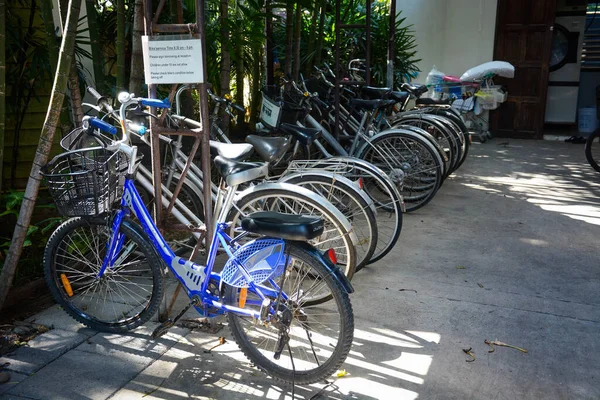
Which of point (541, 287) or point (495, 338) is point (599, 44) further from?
point (495, 338)

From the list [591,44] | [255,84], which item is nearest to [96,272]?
[255,84]

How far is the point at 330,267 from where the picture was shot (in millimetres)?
2629

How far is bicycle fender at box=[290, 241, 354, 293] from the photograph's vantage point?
2.61m

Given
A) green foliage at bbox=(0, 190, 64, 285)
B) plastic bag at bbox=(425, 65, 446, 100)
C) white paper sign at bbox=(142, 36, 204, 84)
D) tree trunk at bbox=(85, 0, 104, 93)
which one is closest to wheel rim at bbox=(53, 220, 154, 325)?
green foliage at bbox=(0, 190, 64, 285)

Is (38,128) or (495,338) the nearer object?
(495,338)

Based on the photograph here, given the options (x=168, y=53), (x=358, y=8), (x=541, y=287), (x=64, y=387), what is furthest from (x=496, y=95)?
(x=64, y=387)

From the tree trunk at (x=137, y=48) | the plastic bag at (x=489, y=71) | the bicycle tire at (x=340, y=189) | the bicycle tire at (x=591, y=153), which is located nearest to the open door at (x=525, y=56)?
the plastic bag at (x=489, y=71)

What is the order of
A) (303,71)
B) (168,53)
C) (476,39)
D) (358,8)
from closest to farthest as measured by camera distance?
(168,53) → (303,71) → (358,8) → (476,39)

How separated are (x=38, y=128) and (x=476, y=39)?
23.8ft

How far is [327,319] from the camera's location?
3.44 meters

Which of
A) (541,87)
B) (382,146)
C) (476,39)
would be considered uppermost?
(476,39)

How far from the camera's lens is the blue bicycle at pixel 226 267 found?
8.75 ft

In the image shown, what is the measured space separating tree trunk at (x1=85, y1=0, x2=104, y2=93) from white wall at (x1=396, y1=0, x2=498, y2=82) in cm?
670

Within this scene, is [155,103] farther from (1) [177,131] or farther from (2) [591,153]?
(2) [591,153]
